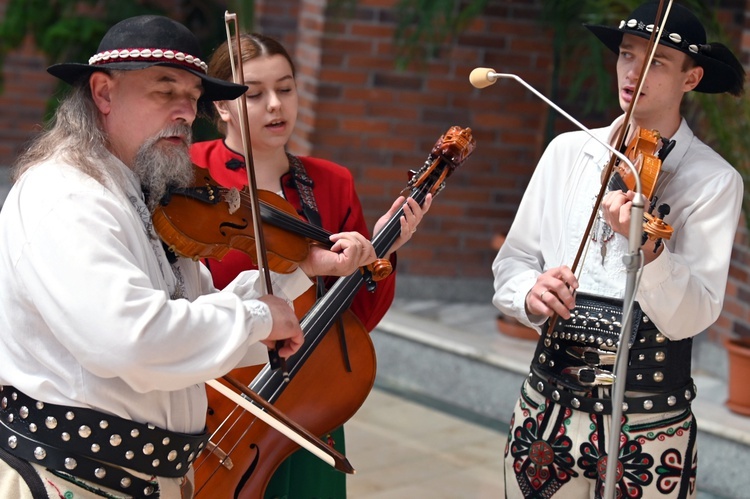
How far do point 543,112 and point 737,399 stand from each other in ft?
5.88

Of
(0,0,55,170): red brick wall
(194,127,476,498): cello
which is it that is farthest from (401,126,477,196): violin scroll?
(0,0,55,170): red brick wall

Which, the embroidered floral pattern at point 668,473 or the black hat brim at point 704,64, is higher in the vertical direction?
the black hat brim at point 704,64

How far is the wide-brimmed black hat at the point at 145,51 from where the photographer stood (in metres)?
1.75

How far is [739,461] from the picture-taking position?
353cm

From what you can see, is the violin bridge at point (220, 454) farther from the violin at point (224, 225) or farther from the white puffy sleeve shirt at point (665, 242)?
the white puffy sleeve shirt at point (665, 242)

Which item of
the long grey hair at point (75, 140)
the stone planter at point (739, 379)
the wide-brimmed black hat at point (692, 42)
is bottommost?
the stone planter at point (739, 379)

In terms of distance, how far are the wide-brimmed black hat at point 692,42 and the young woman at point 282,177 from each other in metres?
0.61

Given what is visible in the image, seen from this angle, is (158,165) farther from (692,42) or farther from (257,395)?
(692,42)

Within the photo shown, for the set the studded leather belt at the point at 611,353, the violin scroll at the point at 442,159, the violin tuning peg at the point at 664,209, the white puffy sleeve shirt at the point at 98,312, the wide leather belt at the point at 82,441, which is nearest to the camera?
the white puffy sleeve shirt at the point at 98,312

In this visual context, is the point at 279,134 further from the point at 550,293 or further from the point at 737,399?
the point at 737,399

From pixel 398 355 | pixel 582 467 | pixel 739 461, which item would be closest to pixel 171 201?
pixel 582 467

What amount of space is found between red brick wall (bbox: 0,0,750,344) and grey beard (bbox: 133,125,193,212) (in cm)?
303

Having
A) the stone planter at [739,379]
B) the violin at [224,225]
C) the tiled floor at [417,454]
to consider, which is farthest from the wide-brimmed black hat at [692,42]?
the tiled floor at [417,454]

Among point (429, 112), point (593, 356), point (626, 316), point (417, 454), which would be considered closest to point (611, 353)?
point (593, 356)
